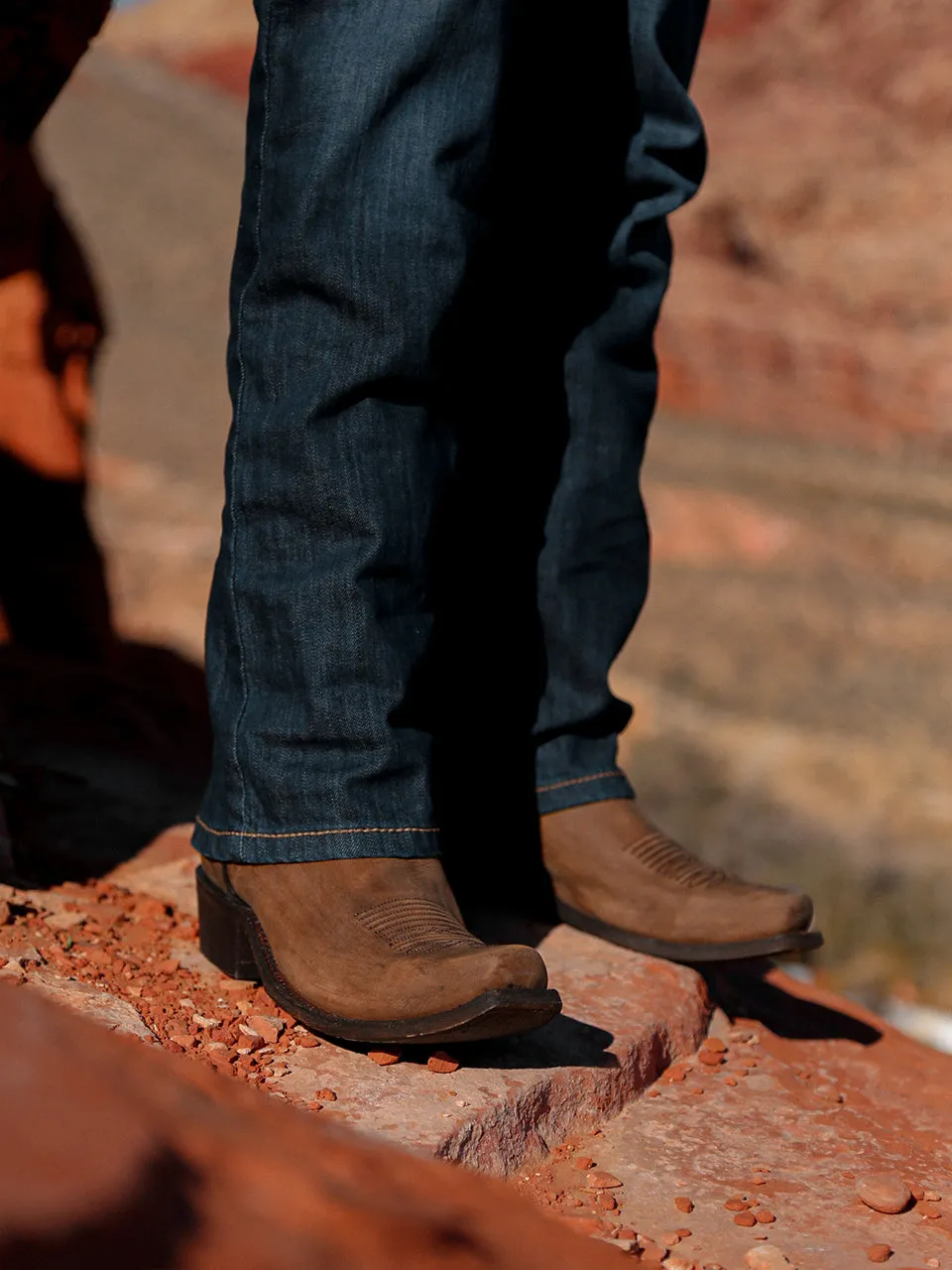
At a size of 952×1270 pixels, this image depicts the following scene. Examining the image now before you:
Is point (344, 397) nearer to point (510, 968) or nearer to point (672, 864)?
point (510, 968)

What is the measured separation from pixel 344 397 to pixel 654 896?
0.61m

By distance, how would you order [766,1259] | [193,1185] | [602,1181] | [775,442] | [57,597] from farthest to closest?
[775,442] < [57,597] < [602,1181] < [766,1259] < [193,1185]

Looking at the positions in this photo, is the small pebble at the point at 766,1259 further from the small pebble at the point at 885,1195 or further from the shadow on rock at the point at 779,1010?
the shadow on rock at the point at 779,1010

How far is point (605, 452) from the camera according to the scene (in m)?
1.41

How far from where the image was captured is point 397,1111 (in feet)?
3.29

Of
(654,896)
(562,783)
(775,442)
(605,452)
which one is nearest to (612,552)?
(605,452)

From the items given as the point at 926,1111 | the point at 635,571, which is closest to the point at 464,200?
the point at 635,571

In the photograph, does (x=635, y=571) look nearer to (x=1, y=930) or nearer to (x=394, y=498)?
(x=394, y=498)

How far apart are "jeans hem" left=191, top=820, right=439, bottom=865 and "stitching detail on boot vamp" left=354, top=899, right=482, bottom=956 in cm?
5

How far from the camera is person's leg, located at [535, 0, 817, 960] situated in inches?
53.9

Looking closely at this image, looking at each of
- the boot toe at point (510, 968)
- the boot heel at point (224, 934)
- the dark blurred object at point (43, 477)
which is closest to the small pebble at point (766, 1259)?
the boot toe at point (510, 968)

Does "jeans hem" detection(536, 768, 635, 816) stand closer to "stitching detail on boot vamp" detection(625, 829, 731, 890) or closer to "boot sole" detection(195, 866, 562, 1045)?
"stitching detail on boot vamp" detection(625, 829, 731, 890)

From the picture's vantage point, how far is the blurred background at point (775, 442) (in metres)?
3.50

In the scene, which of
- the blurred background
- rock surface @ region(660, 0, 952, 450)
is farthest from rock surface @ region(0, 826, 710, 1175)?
rock surface @ region(660, 0, 952, 450)
